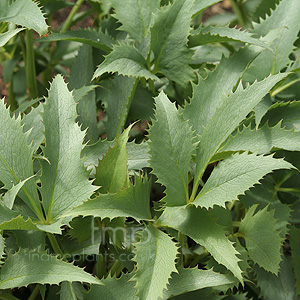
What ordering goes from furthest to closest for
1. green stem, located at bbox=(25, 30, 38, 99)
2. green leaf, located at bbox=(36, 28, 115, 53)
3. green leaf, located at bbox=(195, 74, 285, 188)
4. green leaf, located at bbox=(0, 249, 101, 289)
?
green stem, located at bbox=(25, 30, 38, 99) → green leaf, located at bbox=(36, 28, 115, 53) → green leaf, located at bbox=(195, 74, 285, 188) → green leaf, located at bbox=(0, 249, 101, 289)

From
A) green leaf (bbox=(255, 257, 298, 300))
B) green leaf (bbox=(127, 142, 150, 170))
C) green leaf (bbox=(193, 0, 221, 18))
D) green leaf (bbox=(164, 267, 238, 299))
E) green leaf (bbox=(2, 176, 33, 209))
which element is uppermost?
green leaf (bbox=(193, 0, 221, 18))

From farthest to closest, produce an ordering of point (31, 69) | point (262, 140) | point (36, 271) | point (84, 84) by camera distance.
A: point (31, 69), point (84, 84), point (262, 140), point (36, 271)

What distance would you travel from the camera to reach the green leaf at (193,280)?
2.43 feet

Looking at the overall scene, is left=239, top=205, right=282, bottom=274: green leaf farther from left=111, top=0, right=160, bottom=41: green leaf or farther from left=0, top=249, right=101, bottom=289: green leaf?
left=111, top=0, right=160, bottom=41: green leaf

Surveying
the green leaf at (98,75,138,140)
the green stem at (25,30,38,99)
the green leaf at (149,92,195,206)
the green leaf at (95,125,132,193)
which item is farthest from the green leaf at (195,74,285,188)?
the green stem at (25,30,38,99)

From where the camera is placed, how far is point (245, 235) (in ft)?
2.84

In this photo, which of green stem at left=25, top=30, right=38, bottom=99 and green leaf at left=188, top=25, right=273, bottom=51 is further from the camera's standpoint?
green stem at left=25, top=30, right=38, bottom=99

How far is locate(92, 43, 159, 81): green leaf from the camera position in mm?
879

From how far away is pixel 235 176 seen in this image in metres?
0.72

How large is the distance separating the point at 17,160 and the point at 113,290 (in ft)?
0.88

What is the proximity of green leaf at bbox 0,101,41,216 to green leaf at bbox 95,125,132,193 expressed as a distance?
0.36 ft

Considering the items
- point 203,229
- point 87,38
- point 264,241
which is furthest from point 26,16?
point 264,241

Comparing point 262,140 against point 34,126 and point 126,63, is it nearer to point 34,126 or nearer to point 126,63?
point 126,63

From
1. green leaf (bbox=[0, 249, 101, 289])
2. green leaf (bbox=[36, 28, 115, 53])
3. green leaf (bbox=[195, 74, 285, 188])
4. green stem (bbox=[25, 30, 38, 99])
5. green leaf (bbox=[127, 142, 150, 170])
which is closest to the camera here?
green leaf (bbox=[0, 249, 101, 289])
